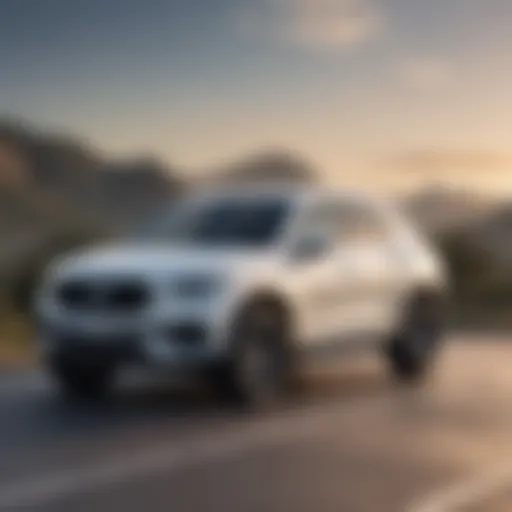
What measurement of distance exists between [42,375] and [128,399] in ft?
8.08

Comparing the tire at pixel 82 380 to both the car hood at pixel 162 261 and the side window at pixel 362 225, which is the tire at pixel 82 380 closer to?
the car hood at pixel 162 261

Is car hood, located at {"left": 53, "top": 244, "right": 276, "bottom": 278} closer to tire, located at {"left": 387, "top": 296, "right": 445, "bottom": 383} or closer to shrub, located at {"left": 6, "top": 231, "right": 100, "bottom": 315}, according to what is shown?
tire, located at {"left": 387, "top": 296, "right": 445, "bottom": 383}

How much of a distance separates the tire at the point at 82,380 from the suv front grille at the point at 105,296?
26.6 inches

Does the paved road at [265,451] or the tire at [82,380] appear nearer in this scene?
the paved road at [265,451]

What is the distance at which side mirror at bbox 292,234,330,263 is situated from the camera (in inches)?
661


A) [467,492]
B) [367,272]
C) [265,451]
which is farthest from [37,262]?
[467,492]

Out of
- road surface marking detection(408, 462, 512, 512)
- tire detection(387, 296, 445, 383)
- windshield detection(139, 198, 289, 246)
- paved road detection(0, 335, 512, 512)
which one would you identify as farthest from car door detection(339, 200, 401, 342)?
road surface marking detection(408, 462, 512, 512)

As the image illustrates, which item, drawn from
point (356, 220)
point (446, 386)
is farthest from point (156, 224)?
point (446, 386)

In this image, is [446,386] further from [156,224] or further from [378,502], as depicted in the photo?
[378,502]

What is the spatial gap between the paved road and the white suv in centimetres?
42

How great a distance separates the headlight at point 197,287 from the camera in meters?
15.7

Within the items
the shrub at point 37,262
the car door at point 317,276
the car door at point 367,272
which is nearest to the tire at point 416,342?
the car door at point 367,272

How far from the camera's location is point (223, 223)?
1747 centimetres

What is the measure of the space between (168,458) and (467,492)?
2.25 metres
